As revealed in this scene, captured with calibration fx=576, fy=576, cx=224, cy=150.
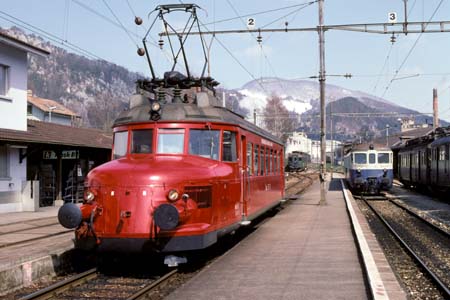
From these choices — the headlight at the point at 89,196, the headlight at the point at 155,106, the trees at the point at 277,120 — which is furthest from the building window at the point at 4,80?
the trees at the point at 277,120

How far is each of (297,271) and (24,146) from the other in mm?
14910

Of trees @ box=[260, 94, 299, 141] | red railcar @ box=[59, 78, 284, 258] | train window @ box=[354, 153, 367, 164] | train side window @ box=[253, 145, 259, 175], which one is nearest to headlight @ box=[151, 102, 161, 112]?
red railcar @ box=[59, 78, 284, 258]

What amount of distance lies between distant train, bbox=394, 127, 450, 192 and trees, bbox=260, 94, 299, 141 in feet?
103

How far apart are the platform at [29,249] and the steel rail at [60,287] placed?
2.40 feet

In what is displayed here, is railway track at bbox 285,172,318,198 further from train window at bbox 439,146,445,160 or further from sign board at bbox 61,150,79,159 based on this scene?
sign board at bbox 61,150,79,159

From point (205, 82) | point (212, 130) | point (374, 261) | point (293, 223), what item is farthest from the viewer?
point (293, 223)

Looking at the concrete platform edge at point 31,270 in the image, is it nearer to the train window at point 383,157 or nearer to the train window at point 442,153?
the train window at point 442,153

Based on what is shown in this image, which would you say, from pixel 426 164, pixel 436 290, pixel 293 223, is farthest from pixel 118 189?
pixel 426 164

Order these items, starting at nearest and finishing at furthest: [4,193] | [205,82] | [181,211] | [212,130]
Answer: [181,211] → [212,130] → [205,82] → [4,193]

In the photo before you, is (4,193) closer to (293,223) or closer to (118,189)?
(293,223)

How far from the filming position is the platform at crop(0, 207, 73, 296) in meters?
8.67

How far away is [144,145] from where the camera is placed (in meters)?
10.2

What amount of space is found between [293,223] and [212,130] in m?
7.62

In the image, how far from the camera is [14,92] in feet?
Result: 70.5
